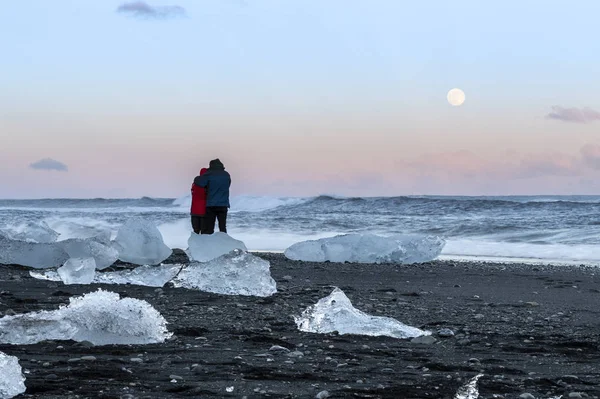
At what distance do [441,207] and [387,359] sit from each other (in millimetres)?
26408

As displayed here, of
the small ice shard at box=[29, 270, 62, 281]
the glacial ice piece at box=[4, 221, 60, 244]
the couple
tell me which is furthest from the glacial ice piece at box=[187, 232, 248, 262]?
the glacial ice piece at box=[4, 221, 60, 244]

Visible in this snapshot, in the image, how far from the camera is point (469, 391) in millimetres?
3430

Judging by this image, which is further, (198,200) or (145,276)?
(198,200)

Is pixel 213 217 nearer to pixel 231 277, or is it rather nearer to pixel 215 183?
pixel 215 183

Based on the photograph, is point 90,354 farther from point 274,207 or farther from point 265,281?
point 274,207

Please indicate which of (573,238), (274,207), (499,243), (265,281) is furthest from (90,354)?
(274,207)

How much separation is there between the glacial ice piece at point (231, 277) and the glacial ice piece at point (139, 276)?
173 millimetres

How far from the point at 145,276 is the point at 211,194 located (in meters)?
4.20

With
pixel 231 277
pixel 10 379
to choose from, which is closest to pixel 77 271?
pixel 231 277

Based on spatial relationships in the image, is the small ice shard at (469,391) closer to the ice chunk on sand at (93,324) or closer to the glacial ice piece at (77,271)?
the ice chunk on sand at (93,324)

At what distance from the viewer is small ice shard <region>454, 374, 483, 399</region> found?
131 inches

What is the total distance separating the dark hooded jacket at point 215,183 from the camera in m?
11.3

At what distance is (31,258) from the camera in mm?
8672

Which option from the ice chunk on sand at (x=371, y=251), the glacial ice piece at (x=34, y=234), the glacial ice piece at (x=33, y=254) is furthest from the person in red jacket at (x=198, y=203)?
the glacial ice piece at (x=33, y=254)
